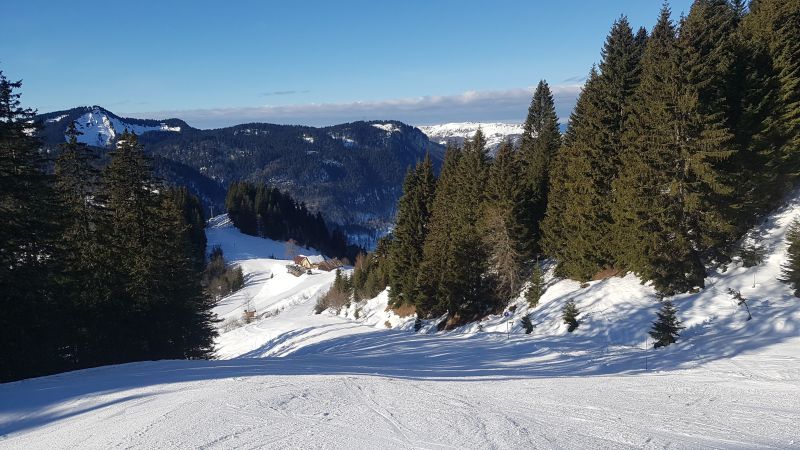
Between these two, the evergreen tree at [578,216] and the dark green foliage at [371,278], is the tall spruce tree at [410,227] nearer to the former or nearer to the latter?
the dark green foliage at [371,278]

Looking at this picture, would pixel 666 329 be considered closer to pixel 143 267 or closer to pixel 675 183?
pixel 675 183

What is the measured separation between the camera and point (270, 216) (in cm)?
12206

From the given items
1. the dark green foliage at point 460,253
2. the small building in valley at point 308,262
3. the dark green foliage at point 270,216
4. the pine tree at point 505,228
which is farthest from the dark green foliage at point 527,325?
the dark green foliage at point 270,216

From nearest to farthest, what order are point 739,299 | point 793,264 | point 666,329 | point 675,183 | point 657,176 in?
1. point 666,329
2. point 793,264
3. point 739,299
4. point 675,183
5. point 657,176

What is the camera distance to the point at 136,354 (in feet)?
77.0

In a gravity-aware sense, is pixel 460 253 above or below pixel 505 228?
below

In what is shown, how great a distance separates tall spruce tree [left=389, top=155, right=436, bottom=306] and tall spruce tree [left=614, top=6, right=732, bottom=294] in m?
21.1

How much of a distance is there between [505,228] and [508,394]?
64.8 feet

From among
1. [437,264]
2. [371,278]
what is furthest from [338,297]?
[437,264]

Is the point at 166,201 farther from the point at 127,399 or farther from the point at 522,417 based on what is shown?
the point at 522,417

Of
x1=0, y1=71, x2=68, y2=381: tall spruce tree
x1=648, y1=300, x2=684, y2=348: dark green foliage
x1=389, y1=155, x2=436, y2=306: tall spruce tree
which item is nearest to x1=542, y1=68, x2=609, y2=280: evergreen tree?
x1=648, y1=300, x2=684, y2=348: dark green foliage

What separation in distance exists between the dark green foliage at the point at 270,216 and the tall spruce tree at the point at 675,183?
108m

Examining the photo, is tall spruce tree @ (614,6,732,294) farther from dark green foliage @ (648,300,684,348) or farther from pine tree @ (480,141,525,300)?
pine tree @ (480,141,525,300)

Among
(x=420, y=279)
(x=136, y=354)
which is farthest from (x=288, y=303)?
(x=136, y=354)
